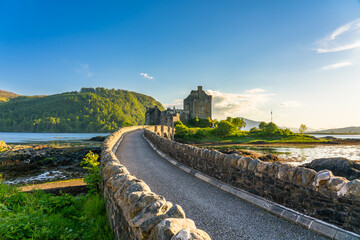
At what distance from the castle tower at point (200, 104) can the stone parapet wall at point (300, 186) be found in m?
65.7

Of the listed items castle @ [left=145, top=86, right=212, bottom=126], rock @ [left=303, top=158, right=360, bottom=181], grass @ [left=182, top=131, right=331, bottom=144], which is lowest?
grass @ [left=182, top=131, right=331, bottom=144]

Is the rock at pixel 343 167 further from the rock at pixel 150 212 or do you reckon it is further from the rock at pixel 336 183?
the rock at pixel 150 212

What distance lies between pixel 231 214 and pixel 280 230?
1021 mm

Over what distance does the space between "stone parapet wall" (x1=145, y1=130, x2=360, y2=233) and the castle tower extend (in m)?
65.7

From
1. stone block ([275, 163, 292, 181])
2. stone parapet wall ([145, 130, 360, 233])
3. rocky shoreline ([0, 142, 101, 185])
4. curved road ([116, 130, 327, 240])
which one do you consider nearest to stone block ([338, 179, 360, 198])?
stone parapet wall ([145, 130, 360, 233])

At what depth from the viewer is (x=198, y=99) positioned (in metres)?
72.2

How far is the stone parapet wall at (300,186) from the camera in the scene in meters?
3.64

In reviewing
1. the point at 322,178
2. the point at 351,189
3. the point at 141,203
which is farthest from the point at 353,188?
the point at 141,203

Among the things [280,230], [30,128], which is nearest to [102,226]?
[280,230]

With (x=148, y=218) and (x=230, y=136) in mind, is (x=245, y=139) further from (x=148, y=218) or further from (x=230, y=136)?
(x=148, y=218)

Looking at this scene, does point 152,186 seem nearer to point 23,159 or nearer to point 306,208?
point 306,208

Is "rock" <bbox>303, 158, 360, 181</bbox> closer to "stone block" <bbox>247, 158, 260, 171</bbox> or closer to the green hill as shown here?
"stone block" <bbox>247, 158, 260, 171</bbox>

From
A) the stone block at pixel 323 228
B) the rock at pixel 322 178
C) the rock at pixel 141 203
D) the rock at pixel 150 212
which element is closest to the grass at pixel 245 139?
the rock at pixel 322 178

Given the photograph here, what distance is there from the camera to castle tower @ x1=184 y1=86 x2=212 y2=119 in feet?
237
